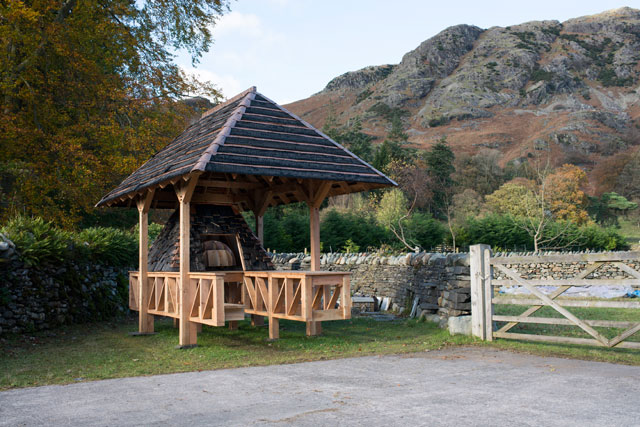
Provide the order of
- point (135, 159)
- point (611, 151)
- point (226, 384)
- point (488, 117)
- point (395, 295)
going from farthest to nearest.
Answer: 1. point (488, 117)
2. point (611, 151)
3. point (135, 159)
4. point (395, 295)
5. point (226, 384)

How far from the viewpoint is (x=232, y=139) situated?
29.9 feet

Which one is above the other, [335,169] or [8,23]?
[8,23]

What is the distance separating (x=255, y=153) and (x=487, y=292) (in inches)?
180

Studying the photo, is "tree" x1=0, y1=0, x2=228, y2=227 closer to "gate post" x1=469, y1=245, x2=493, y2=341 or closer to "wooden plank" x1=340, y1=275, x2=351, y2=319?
"wooden plank" x1=340, y1=275, x2=351, y2=319

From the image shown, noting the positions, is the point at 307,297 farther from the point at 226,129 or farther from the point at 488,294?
the point at 226,129

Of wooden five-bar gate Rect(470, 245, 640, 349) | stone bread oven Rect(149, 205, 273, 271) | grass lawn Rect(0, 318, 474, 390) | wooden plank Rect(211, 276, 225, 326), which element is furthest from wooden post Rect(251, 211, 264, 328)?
wooden five-bar gate Rect(470, 245, 640, 349)

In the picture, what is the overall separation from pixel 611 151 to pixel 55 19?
76738mm

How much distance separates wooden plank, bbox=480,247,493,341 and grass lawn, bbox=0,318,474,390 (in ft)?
1.21

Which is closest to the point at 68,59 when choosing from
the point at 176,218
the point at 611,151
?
the point at 176,218

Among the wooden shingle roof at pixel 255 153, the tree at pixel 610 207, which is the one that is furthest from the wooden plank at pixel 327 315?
the tree at pixel 610 207

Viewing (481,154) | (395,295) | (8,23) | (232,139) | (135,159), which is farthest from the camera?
(481,154)

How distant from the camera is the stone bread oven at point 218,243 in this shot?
10953mm

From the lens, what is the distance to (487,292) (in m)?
8.80

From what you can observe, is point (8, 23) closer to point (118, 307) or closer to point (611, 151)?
point (118, 307)
